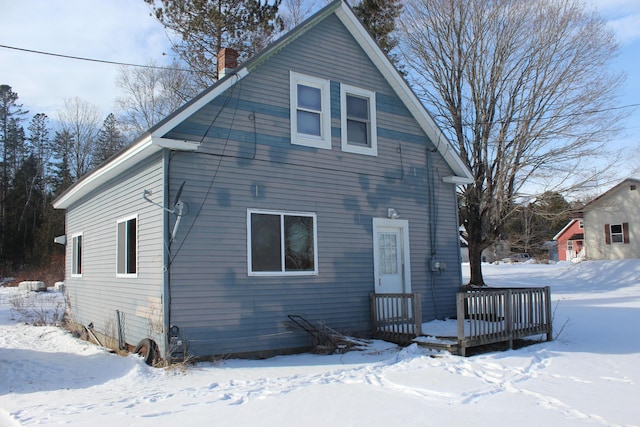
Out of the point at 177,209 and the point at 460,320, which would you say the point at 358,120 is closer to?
the point at 177,209

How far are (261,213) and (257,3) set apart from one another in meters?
15.8

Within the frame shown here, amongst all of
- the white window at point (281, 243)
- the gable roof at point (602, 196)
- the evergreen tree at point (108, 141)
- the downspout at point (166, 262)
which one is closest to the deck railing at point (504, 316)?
the white window at point (281, 243)

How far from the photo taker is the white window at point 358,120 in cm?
1138

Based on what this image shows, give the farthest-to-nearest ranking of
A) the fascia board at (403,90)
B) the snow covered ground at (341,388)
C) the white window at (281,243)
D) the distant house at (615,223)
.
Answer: the distant house at (615,223) → the fascia board at (403,90) → the white window at (281,243) → the snow covered ground at (341,388)

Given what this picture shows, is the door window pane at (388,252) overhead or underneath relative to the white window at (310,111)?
underneath

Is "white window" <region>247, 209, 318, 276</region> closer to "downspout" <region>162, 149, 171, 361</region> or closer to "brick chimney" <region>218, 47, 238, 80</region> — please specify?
"downspout" <region>162, 149, 171, 361</region>

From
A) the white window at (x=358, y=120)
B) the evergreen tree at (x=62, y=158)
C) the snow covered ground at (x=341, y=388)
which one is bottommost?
the snow covered ground at (x=341, y=388)

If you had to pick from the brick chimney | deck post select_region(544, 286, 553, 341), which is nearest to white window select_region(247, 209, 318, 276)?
the brick chimney

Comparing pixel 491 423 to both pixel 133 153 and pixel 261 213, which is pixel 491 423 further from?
pixel 133 153

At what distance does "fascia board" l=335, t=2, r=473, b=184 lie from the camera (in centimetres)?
1152

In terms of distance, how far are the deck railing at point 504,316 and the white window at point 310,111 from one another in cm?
421

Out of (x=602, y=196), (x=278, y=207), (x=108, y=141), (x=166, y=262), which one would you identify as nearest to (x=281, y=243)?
(x=278, y=207)

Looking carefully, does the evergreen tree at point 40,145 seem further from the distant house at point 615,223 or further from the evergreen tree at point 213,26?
the distant house at point 615,223

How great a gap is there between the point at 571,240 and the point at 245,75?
153ft
